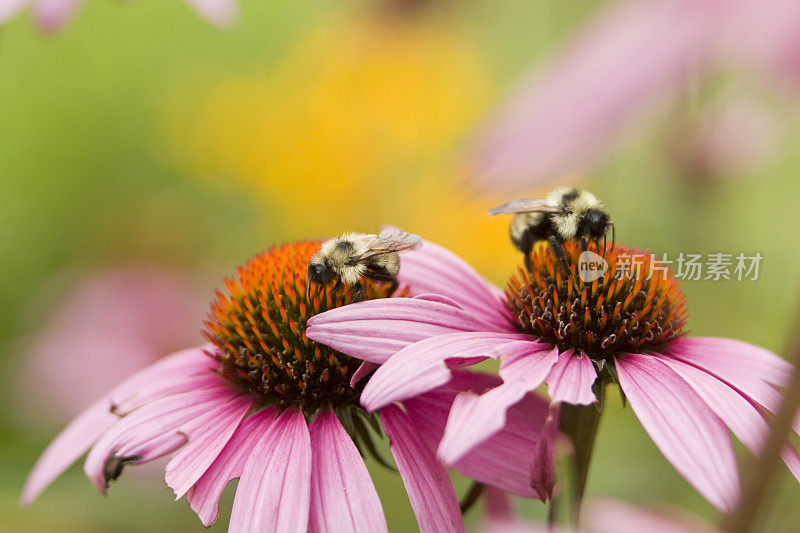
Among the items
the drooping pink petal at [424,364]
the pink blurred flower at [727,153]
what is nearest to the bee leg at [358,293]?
the drooping pink petal at [424,364]

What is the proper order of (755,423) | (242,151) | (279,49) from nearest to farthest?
(755,423) → (242,151) → (279,49)

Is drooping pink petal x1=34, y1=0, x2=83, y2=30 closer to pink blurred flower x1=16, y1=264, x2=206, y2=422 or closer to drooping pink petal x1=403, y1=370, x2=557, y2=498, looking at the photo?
drooping pink petal x1=403, y1=370, x2=557, y2=498

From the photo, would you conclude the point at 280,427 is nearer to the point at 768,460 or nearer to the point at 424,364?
the point at 424,364

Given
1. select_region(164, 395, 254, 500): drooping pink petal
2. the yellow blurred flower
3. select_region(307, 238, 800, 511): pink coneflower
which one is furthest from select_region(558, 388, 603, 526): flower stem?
the yellow blurred flower

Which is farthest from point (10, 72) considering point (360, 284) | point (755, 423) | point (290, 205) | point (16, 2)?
point (755, 423)

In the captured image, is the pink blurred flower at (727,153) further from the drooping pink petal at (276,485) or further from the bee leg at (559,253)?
the drooping pink petal at (276,485)

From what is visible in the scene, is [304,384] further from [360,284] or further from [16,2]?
[16,2]
